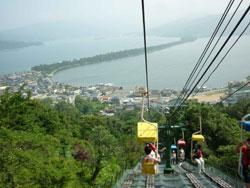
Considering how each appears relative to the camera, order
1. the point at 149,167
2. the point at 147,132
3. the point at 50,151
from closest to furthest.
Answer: the point at 149,167 < the point at 147,132 < the point at 50,151

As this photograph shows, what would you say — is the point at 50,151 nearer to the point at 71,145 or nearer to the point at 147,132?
the point at 147,132

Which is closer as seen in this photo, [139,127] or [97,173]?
[139,127]

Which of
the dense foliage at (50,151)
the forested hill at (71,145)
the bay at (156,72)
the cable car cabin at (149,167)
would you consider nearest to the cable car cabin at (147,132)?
the cable car cabin at (149,167)

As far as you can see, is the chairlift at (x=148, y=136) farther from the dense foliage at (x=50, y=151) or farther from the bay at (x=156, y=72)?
the bay at (x=156, y=72)

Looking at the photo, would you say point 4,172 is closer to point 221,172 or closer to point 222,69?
point 221,172

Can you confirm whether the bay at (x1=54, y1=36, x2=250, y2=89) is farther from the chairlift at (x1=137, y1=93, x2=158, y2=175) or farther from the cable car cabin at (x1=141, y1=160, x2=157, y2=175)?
the cable car cabin at (x1=141, y1=160, x2=157, y2=175)

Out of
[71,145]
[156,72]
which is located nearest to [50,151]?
[71,145]

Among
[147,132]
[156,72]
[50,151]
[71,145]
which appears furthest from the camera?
[156,72]

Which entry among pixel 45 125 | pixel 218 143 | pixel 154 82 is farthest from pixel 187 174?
pixel 154 82
